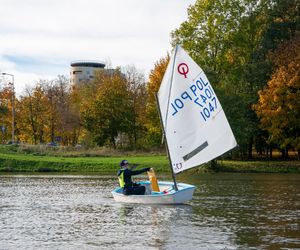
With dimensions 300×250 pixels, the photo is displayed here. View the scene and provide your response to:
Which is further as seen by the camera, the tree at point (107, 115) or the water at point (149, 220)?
the tree at point (107, 115)

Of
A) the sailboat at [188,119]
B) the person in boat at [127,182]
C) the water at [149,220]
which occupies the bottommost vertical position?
the water at [149,220]

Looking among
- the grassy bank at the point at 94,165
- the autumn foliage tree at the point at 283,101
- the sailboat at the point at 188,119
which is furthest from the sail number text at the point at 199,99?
the grassy bank at the point at 94,165

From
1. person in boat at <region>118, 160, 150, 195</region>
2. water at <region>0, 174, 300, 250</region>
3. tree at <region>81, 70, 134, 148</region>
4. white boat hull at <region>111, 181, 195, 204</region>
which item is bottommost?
water at <region>0, 174, 300, 250</region>

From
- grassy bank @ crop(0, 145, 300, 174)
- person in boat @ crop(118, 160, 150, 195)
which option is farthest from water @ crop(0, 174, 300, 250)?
grassy bank @ crop(0, 145, 300, 174)

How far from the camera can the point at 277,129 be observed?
56.1 meters

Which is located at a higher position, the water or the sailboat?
the sailboat

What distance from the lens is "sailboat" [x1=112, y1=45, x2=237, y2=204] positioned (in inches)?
1144

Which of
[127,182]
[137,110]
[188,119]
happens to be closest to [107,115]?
[137,110]

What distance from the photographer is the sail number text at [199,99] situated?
2920 cm

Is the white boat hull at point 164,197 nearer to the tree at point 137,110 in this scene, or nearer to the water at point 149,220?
the water at point 149,220

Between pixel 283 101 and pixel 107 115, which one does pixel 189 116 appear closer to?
pixel 283 101

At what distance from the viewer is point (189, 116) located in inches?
1152

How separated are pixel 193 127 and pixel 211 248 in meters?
11.5

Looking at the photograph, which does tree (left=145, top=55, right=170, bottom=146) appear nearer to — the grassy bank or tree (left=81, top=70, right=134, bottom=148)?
tree (left=81, top=70, right=134, bottom=148)
